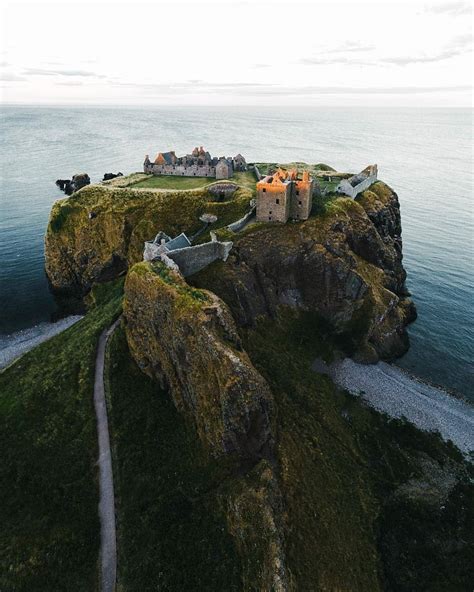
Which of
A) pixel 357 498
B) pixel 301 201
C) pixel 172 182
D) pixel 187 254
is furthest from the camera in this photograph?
pixel 172 182

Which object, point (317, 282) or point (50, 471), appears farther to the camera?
point (317, 282)

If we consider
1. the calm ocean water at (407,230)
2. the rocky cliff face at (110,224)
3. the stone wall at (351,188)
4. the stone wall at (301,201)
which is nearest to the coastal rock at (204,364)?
the rocky cliff face at (110,224)

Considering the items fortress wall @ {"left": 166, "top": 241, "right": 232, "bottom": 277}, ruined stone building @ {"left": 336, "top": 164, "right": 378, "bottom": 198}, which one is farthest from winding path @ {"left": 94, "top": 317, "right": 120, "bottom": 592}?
ruined stone building @ {"left": 336, "top": 164, "right": 378, "bottom": 198}

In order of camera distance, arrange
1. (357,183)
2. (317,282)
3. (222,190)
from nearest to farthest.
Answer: (317,282)
(222,190)
(357,183)

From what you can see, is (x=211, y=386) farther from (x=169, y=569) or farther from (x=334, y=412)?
(x=334, y=412)

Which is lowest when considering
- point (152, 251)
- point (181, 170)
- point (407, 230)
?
point (407, 230)

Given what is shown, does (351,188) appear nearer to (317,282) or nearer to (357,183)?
(357,183)

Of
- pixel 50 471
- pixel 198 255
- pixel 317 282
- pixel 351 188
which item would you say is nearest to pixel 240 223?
pixel 198 255
